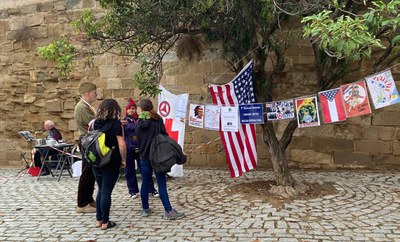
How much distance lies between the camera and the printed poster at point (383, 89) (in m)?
4.79

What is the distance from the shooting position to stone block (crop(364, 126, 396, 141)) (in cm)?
705

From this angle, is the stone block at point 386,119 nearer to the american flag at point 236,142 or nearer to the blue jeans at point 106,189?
the american flag at point 236,142

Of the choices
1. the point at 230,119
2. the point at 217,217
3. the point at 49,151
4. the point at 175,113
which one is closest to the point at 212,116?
the point at 230,119

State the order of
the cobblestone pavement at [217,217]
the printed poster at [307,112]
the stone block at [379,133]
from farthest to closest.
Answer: the stone block at [379,133] < the printed poster at [307,112] < the cobblestone pavement at [217,217]

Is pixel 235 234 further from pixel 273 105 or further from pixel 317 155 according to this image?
pixel 317 155

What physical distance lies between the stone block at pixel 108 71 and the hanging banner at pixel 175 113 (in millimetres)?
2013

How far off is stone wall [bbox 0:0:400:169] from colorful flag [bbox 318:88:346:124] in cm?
203

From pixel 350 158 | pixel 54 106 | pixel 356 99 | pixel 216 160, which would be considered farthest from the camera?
pixel 54 106

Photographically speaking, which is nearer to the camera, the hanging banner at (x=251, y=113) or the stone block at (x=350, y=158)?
the hanging banner at (x=251, y=113)

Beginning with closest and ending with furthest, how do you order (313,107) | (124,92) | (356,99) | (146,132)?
(146,132), (356,99), (313,107), (124,92)

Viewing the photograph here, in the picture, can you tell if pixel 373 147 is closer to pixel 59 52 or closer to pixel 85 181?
pixel 85 181

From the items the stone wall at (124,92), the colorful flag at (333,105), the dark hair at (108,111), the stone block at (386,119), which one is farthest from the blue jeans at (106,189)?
the stone block at (386,119)

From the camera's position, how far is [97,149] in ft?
14.1

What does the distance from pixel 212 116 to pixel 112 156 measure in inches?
90.2
